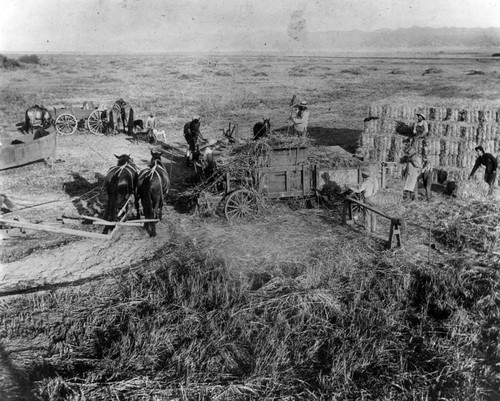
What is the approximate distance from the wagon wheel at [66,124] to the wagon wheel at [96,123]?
611 mm

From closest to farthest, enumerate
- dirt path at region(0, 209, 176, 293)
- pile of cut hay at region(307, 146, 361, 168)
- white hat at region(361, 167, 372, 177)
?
dirt path at region(0, 209, 176, 293) → white hat at region(361, 167, 372, 177) → pile of cut hay at region(307, 146, 361, 168)

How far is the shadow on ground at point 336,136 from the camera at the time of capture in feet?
60.7

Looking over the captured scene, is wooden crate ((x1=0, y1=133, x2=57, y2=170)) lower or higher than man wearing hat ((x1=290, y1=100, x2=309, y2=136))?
lower

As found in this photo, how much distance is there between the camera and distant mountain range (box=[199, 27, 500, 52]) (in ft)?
429

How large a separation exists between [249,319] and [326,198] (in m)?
4.85

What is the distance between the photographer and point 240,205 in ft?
33.6

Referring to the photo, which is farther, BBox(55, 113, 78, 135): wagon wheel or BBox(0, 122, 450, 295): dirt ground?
BBox(55, 113, 78, 135): wagon wheel

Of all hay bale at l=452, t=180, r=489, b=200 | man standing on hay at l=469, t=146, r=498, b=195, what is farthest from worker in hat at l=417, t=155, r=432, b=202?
man standing on hay at l=469, t=146, r=498, b=195

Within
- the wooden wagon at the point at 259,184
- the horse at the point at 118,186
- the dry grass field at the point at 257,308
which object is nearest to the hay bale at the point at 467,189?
the dry grass field at the point at 257,308

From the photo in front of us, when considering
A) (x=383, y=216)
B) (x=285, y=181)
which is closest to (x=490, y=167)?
(x=383, y=216)

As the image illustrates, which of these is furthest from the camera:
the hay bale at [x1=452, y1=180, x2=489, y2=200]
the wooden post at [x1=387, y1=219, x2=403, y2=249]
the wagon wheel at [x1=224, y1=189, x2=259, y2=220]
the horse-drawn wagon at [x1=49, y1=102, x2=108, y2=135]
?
the horse-drawn wagon at [x1=49, y1=102, x2=108, y2=135]

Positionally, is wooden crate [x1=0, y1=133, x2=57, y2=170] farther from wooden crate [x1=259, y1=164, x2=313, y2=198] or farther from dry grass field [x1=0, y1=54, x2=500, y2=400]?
wooden crate [x1=259, y1=164, x2=313, y2=198]

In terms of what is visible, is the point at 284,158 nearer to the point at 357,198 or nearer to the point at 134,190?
the point at 357,198

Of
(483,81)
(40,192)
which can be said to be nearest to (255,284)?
(40,192)
